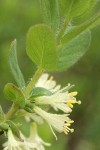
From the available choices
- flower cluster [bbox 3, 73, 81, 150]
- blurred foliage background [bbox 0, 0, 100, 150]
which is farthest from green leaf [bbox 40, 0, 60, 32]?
blurred foliage background [bbox 0, 0, 100, 150]

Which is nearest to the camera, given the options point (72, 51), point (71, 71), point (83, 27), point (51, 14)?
point (83, 27)

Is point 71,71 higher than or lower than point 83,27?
higher

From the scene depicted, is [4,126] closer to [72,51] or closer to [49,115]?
[49,115]

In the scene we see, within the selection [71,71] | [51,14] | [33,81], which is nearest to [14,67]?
[33,81]

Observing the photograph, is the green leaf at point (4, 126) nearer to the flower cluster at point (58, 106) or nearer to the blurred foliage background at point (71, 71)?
the flower cluster at point (58, 106)

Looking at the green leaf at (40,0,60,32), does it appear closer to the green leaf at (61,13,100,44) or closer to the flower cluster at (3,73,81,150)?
the green leaf at (61,13,100,44)

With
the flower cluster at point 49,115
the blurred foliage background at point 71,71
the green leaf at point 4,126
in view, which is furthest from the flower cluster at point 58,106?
the blurred foliage background at point 71,71

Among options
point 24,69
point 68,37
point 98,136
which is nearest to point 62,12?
point 68,37
